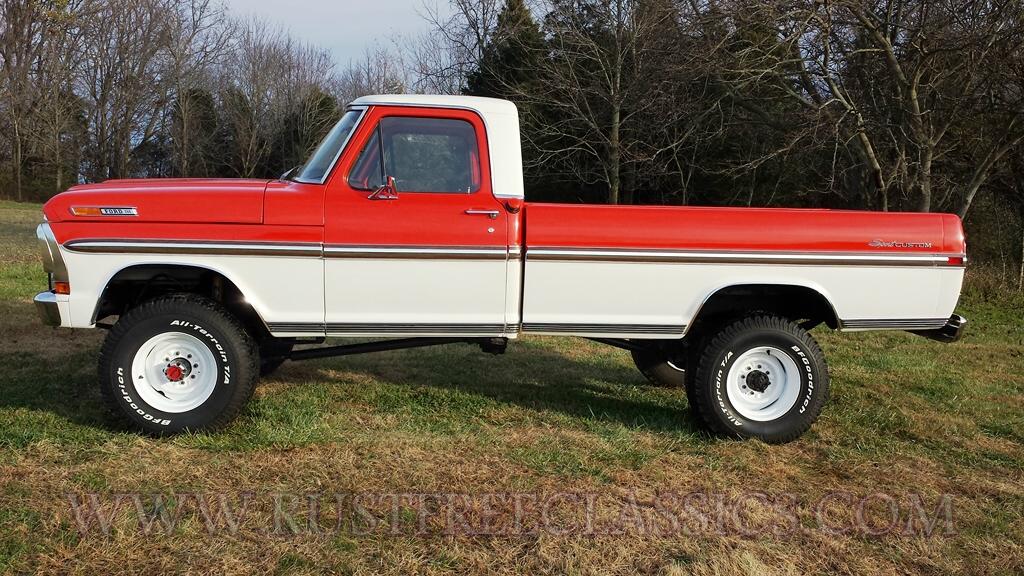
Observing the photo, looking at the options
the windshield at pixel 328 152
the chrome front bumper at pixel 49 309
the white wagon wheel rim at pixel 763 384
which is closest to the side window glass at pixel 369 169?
the windshield at pixel 328 152

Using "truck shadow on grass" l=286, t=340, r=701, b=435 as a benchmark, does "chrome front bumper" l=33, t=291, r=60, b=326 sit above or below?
above

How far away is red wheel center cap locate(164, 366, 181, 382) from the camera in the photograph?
436 centimetres

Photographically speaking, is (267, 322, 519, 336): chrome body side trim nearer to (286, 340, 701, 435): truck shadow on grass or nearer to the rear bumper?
(286, 340, 701, 435): truck shadow on grass

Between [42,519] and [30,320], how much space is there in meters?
5.07

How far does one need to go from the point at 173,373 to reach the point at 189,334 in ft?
0.91

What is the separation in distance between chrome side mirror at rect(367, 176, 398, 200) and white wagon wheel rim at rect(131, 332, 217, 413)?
4.43 ft

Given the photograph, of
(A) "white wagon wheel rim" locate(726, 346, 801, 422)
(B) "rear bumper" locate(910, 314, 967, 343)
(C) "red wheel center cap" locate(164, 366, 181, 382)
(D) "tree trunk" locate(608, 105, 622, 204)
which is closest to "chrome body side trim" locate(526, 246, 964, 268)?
(B) "rear bumper" locate(910, 314, 967, 343)

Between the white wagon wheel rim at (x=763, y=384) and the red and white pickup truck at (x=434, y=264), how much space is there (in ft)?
0.09

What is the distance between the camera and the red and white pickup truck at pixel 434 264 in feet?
13.9

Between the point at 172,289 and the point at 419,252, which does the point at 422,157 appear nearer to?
the point at 419,252

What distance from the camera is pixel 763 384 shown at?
15.3 ft

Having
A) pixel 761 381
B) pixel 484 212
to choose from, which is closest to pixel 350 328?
pixel 484 212

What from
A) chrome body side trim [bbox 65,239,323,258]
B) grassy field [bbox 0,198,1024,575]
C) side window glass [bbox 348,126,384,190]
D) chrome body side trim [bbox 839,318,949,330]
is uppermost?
side window glass [bbox 348,126,384,190]

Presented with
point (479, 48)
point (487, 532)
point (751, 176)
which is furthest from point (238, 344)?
point (479, 48)
